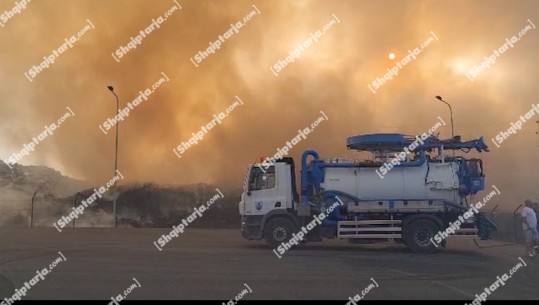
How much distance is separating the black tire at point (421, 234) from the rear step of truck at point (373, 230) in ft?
0.97

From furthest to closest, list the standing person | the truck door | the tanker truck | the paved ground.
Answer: the truck door, the tanker truck, the standing person, the paved ground

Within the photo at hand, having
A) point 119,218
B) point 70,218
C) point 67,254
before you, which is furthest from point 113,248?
point 119,218

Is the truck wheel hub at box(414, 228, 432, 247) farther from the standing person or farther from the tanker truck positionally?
the standing person

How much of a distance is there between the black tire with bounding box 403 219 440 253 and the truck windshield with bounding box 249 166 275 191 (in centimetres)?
442

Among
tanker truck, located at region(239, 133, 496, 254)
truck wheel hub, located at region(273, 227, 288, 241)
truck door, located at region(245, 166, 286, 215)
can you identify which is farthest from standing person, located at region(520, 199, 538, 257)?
truck door, located at region(245, 166, 286, 215)

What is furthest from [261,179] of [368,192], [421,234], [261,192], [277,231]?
[421,234]

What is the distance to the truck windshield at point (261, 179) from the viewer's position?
1659 centimetres

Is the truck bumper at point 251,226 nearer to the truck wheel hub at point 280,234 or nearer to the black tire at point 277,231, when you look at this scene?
the black tire at point 277,231

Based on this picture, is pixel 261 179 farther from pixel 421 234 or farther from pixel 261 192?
pixel 421 234

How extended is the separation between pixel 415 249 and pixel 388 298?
8.02 meters

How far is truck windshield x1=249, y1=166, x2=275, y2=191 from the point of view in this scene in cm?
1659

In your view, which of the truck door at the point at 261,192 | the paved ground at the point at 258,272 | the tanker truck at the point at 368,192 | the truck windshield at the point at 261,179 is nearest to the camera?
the paved ground at the point at 258,272

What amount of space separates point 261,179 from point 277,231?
1738mm

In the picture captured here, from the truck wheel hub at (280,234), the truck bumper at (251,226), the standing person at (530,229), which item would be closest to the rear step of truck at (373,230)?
the standing person at (530,229)
